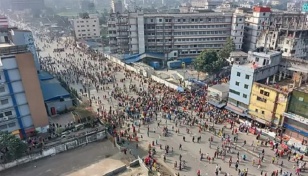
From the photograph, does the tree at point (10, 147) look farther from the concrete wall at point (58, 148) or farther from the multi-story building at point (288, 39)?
the multi-story building at point (288, 39)

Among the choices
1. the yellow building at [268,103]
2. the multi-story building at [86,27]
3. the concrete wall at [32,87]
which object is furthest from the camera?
the multi-story building at [86,27]

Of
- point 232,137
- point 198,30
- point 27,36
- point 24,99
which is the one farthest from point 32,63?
point 198,30

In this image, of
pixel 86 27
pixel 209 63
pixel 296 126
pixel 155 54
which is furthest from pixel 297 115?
pixel 86 27

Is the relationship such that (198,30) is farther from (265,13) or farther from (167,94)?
(167,94)

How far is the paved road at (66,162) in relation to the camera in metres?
26.5

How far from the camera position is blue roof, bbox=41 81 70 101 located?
3978 centimetres

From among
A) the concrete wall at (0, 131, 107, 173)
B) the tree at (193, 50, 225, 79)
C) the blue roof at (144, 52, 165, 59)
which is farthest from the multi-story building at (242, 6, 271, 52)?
the concrete wall at (0, 131, 107, 173)

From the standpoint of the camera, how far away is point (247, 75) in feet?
116

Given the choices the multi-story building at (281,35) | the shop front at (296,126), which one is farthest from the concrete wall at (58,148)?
the multi-story building at (281,35)

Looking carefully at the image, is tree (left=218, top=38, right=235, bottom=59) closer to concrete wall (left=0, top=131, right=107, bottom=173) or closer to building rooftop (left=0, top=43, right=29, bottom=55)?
concrete wall (left=0, top=131, right=107, bottom=173)

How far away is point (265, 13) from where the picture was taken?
212 feet

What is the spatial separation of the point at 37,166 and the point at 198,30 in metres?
53.5

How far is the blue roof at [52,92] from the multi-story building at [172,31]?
27391 millimetres

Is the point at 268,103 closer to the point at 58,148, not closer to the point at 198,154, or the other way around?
the point at 198,154
